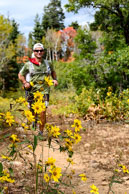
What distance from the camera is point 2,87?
2192cm

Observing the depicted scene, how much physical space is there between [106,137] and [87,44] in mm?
3288

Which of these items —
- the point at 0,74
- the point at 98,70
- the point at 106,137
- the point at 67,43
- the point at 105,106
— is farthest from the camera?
the point at 67,43

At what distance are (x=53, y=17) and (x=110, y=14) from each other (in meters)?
33.5

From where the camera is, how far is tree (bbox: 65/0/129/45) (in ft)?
18.4

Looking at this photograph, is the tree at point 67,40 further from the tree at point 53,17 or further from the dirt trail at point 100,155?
the dirt trail at point 100,155

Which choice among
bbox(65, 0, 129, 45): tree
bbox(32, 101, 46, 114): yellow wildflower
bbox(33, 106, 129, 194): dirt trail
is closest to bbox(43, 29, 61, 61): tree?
bbox(65, 0, 129, 45): tree

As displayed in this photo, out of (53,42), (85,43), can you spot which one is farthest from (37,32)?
(85,43)

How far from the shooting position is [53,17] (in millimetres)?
37781

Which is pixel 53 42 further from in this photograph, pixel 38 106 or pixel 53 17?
pixel 38 106

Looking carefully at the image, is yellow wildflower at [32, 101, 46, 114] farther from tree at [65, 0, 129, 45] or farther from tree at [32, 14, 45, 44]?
tree at [32, 14, 45, 44]

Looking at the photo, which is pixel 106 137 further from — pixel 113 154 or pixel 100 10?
pixel 100 10

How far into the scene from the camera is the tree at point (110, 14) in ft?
18.4

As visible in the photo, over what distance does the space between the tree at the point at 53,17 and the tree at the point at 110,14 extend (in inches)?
1235

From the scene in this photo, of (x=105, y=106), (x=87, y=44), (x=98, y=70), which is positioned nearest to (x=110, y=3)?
(x=87, y=44)
